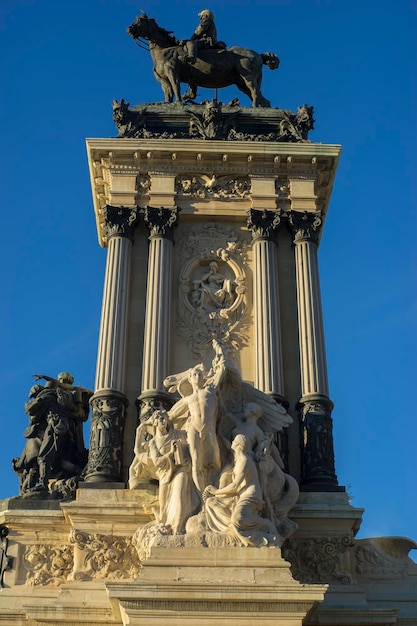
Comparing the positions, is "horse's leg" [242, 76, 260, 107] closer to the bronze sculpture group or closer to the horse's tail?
the horse's tail

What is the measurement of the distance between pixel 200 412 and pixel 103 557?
2.98 m

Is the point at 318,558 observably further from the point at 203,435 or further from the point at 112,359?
the point at 112,359

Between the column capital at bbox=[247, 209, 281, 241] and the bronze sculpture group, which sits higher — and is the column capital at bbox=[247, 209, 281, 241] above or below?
above

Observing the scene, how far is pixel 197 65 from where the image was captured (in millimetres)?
22906

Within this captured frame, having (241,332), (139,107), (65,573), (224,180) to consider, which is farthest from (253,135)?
(65,573)

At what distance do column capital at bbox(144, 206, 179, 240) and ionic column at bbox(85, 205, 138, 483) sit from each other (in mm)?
308

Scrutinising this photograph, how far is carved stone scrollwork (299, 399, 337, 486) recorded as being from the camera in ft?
56.2

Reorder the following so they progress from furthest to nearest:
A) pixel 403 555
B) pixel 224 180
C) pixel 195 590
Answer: pixel 224 180 < pixel 403 555 < pixel 195 590

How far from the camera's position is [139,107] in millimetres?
21703

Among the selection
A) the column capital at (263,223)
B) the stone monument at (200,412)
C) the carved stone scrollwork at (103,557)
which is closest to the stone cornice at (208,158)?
the stone monument at (200,412)

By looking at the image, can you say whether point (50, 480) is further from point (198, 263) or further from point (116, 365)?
point (198, 263)

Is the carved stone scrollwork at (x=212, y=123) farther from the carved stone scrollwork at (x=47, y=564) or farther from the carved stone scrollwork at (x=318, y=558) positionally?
the carved stone scrollwork at (x=47, y=564)

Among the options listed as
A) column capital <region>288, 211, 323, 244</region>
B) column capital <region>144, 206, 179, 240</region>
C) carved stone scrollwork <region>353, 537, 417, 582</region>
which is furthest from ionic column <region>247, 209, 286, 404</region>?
carved stone scrollwork <region>353, 537, 417, 582</region>

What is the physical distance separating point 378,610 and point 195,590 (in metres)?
3.38
